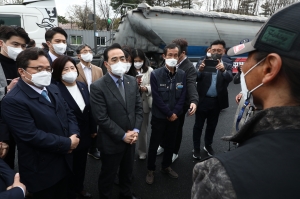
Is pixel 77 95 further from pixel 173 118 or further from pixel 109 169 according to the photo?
pixel 173 118

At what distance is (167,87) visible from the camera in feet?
8.41

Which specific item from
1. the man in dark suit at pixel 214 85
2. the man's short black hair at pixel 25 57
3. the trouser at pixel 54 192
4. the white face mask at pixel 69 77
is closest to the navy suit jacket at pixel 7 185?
the trouser at pixel 54 192

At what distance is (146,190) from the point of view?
2564 mm

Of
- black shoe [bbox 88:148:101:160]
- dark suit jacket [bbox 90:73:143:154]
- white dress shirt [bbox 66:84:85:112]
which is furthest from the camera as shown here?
black shoe [bbox 88:148:101:160]

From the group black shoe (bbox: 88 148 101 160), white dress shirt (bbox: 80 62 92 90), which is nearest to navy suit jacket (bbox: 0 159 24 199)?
white dress shirt (bbox: 80 62 92 90)

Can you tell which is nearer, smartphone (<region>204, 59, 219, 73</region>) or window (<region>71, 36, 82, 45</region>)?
smartphone (<region>204, 59, 219, 73</region>)

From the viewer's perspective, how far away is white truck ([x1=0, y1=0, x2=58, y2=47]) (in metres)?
7.55

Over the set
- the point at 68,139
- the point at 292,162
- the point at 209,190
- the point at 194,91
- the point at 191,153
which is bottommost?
the point at 191,153

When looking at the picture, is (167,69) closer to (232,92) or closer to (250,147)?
(250,147)

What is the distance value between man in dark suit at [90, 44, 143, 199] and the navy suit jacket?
83 cm

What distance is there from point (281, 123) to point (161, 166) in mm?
2597

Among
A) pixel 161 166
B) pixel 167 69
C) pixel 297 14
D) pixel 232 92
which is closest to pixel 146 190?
pixel 161 166

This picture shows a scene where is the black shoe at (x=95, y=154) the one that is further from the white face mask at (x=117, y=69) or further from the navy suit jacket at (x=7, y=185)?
the navy suit jacket at (x=7, y=185)

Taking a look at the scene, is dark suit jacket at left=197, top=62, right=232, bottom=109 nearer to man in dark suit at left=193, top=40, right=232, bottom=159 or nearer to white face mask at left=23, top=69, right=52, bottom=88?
man in dark suit at left=193, top=40, right=232, bottom=159
